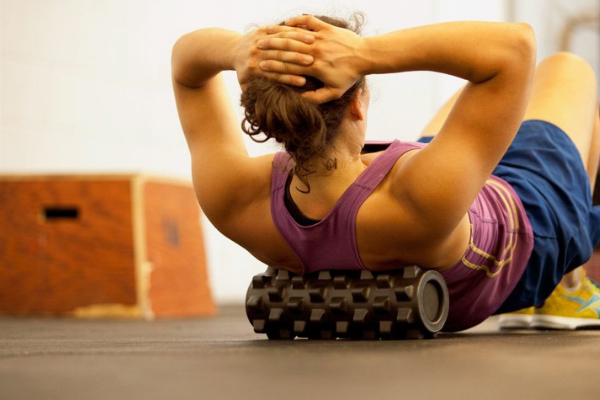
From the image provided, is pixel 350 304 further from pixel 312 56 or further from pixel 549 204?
pixel 549 204

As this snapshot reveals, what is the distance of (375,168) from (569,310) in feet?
2.09

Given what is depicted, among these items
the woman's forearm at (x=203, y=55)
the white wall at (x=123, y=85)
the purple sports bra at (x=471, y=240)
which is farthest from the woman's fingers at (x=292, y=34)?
the white wall at (x=123, y=85)

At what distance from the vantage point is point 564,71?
1780 mm

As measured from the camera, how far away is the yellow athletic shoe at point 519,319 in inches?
68.6

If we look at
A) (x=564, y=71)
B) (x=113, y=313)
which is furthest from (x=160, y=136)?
(x=564, y=71)

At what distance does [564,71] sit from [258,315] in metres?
0.83

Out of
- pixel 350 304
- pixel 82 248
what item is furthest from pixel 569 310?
pixel 82 248

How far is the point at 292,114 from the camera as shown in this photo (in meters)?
1.16

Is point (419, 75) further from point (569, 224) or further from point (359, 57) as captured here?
point (359, 57)

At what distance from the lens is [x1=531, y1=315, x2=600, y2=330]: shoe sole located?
65.3 inches

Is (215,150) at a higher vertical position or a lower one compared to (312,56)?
lower

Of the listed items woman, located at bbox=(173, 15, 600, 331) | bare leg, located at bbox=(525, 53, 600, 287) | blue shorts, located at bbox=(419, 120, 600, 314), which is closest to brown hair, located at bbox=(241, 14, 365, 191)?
woman, located at bbox=(173, 15, 600, 331)

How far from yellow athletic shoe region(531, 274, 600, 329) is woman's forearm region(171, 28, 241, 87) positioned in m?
0.80

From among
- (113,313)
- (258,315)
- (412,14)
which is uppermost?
(412,14)
